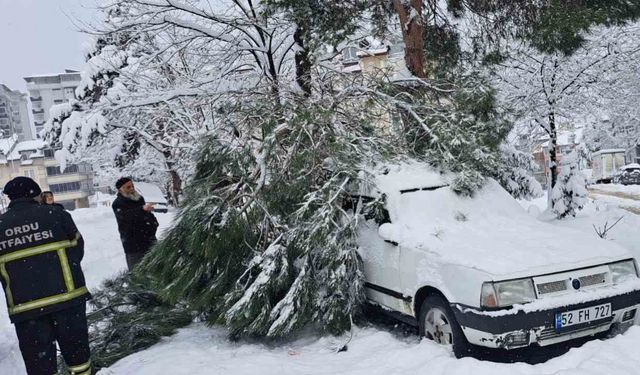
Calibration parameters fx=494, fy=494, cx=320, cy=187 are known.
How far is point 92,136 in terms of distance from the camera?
14633 millimetres

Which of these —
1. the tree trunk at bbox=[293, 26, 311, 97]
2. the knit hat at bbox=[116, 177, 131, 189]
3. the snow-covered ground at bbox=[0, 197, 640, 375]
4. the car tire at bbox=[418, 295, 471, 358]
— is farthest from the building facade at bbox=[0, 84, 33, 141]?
the car tire at bbox=[418, 295, 471, 358]

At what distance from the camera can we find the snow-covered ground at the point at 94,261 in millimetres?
5254

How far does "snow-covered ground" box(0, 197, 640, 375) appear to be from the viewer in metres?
3.43

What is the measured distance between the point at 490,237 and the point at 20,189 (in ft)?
13.2

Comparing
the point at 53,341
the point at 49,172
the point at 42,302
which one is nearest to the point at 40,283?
the point at 42,302

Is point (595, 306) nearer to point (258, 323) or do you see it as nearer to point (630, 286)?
point (630, 286)

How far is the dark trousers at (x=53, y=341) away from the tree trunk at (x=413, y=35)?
6.28 metres

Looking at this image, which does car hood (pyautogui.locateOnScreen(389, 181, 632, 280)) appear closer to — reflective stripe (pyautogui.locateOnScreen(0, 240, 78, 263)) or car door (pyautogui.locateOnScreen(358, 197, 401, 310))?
car door (pyautogui.locateOnScreen(358, 197, 401, 310))

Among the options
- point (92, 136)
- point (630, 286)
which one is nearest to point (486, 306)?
point (630, 286)

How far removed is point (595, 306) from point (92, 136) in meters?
14.2

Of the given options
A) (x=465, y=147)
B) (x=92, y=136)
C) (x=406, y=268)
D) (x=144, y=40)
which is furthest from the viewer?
(x=92, y=136)

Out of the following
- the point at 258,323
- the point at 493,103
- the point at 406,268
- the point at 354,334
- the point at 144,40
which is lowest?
the point at 354,334

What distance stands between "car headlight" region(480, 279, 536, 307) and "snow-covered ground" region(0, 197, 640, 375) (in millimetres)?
442

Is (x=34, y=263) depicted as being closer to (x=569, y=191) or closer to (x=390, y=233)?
(x=390, y=233)
